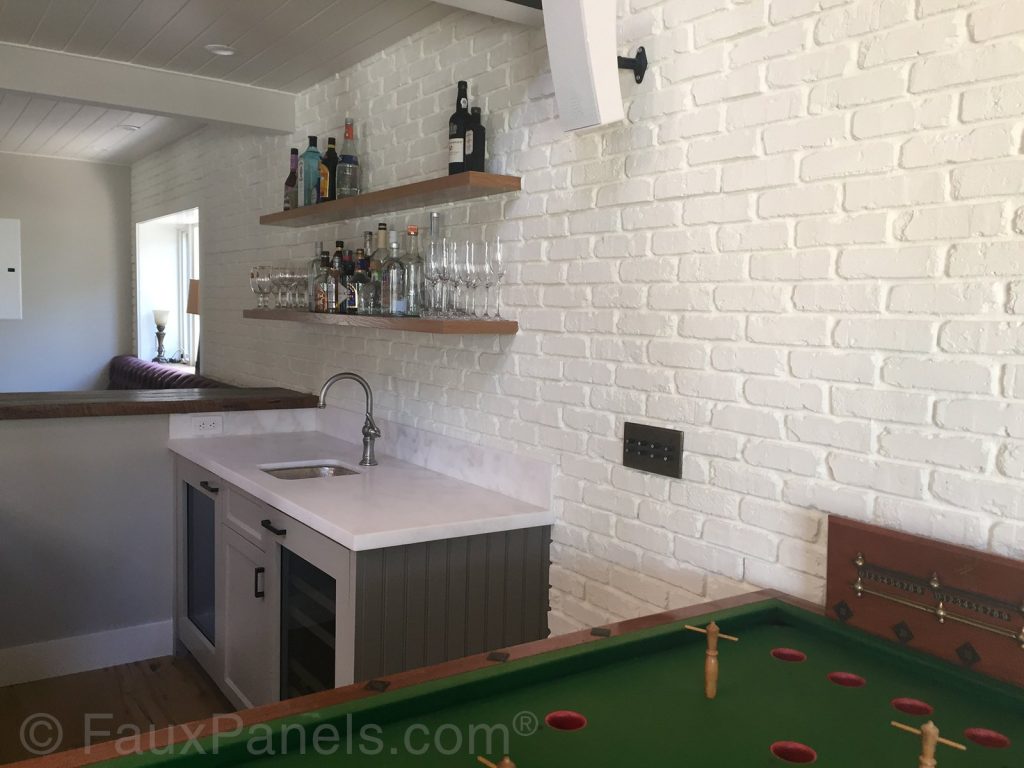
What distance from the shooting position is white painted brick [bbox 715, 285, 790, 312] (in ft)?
5.82

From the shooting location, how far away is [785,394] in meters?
1.77

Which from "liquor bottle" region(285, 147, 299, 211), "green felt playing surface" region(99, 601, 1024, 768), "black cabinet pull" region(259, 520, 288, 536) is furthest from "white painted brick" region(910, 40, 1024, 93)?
"liquor bottle" region(285, 147, 299, 211)

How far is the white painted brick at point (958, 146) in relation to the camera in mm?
1397

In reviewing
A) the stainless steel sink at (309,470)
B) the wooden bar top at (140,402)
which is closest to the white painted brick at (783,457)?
the stainless steel sink at (309,470)

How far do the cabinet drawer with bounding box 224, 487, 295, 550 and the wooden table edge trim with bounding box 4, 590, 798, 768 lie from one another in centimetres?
123

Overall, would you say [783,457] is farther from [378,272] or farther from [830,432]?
[378,272]

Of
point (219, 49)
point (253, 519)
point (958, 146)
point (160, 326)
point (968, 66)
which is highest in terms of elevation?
point (219, 49)

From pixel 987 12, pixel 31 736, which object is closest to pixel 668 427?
pixel 987 12

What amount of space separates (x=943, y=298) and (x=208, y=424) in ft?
9.61

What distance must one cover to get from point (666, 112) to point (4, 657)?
3044 mm

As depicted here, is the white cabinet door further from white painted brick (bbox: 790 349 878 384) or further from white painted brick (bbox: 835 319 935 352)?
white painted brick (bbox: 835 319 935 352)

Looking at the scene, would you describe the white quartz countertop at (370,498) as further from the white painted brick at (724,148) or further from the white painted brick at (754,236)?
the white painted brick at (724,148)

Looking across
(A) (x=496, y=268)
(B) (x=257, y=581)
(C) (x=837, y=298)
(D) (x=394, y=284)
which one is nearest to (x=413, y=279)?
(D) (x=394, y=284)

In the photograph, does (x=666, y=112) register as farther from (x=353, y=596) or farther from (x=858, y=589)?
(x=353, y=596)
